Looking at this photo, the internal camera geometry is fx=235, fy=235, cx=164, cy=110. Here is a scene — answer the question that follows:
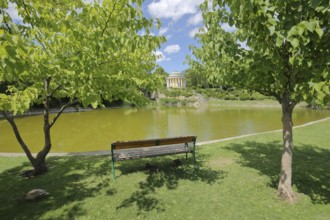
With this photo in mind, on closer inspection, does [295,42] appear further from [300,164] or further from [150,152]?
[300,164]

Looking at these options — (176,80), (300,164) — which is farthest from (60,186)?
(176,80)

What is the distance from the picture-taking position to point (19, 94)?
520cm

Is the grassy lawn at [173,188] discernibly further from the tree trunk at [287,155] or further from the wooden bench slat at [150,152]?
the wooden bench slat at [150,152]

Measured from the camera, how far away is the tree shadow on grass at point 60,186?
4.32 meters

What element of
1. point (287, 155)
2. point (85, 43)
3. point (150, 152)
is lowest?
point (150, 152)

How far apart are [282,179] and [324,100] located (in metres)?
2.18

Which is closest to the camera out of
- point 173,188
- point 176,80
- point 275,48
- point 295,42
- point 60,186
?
point 295,42

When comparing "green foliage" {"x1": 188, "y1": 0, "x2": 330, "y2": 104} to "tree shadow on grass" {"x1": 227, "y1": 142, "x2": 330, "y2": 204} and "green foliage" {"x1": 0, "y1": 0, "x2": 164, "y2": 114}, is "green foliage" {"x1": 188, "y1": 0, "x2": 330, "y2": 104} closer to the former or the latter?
"green foliage" {"x1": 0, "y1": 0, "x2": 164, "y2": 114}

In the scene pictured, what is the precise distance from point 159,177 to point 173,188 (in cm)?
76

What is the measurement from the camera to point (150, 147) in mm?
6867

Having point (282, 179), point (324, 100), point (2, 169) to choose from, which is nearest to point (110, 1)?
point (324, 100)

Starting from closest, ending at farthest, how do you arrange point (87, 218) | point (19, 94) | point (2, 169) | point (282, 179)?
1. point (87, 218)
2. point (282, 179)
3. point (19, 94)
4. point (2, 169)

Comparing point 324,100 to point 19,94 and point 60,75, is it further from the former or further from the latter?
point 19,94

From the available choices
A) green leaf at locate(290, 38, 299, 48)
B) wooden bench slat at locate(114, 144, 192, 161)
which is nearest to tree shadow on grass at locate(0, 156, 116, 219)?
wooden bench slat at locate(114, 144, 192, 161)
